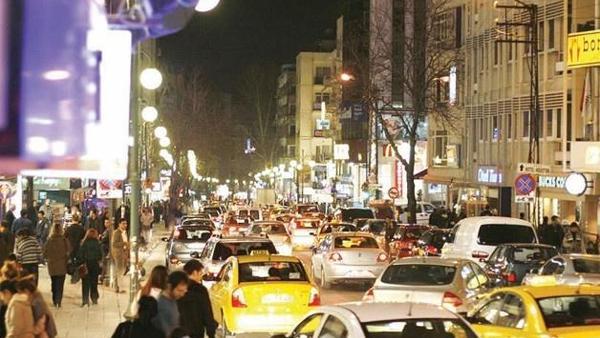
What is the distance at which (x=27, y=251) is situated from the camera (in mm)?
19594

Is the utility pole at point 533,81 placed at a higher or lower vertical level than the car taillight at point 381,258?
higher

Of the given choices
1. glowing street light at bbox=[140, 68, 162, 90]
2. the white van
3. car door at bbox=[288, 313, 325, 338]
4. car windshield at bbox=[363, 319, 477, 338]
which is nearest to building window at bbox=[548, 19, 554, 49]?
the white van

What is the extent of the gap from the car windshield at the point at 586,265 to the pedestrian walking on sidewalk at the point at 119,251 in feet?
33.6

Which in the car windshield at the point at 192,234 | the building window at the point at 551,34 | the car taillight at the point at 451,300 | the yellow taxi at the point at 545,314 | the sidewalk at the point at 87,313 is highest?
the building window at the point at 551,34

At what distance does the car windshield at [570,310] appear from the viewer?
11844mm

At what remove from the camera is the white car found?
30.8 feet

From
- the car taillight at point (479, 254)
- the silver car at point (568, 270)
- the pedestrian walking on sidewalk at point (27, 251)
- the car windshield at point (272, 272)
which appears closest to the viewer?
the car windshield at point (272, 272)

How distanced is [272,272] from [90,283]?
6143mm

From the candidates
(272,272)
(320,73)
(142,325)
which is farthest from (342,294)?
(320,73)

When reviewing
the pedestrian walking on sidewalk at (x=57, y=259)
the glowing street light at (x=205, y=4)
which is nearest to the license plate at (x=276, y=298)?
the glowing street light at (x=205, y=4)

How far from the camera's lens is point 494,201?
51438 mm

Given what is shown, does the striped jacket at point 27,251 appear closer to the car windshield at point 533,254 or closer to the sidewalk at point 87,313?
the sidewalk at point 87,313

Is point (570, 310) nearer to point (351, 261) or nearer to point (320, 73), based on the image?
point (351, 261)

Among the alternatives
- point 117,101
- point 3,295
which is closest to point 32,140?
point 117,101
